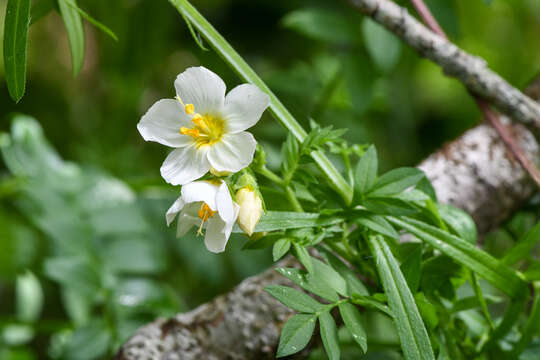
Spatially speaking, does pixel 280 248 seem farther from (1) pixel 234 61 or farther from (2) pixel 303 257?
(1) pixel 234 61

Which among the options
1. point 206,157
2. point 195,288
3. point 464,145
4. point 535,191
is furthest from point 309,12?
point 195,288

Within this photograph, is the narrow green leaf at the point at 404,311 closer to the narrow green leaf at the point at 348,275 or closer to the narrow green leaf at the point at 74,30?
the narrow green leaf at the point at 348,275

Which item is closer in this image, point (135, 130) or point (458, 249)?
point (458, 249)

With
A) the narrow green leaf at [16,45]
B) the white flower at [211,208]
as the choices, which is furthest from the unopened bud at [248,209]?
the narrow green leaf at [16,45]

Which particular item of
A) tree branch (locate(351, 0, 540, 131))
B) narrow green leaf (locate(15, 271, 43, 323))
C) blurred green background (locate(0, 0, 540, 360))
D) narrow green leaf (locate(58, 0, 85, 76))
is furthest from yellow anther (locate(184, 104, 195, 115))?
narrow green leaf (locate(15, 271, 43, 323))

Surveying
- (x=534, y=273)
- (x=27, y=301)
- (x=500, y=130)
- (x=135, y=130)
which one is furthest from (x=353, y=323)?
(x=135, y=130)

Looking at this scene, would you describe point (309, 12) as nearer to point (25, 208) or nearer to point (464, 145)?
point (464, 145)

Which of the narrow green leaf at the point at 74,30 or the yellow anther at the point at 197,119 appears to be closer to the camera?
the yellow anther at the point at 197,119
